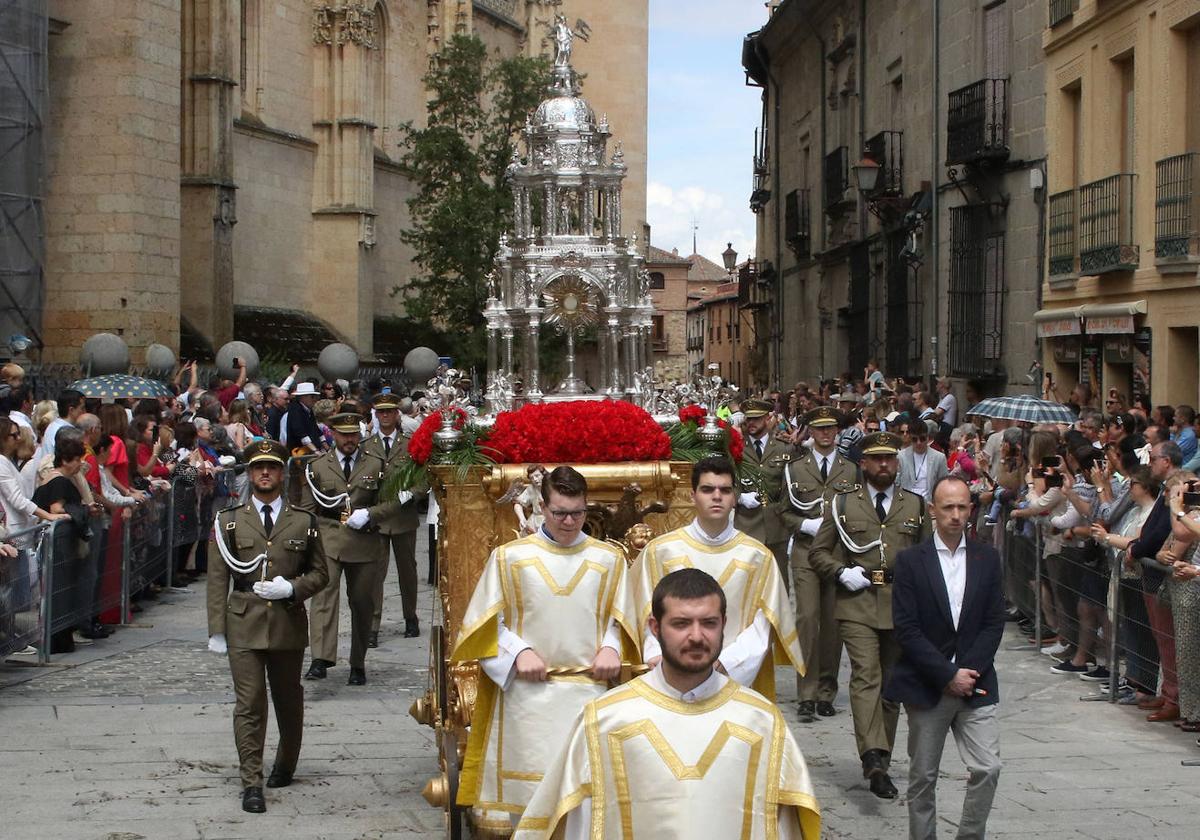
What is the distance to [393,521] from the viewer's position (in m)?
12.9

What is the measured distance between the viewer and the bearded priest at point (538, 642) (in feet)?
23.2

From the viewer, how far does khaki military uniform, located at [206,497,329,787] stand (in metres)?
8.84

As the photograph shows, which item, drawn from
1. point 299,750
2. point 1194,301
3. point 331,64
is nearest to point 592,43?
point 331,64

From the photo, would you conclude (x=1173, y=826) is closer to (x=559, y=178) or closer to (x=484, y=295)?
(x=559, y=178)

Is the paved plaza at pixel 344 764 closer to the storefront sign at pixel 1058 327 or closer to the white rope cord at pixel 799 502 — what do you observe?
the white rope cord at pixel 799 502

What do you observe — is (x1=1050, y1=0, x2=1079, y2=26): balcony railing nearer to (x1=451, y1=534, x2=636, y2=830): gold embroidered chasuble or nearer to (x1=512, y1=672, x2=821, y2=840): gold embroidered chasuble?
(x1=451, y1=534, x2=636, y2=830): gold embroidered chasuble

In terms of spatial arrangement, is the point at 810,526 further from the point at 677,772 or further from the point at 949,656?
the point at 677,772

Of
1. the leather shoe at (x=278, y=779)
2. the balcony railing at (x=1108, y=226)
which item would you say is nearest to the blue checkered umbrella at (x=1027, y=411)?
Answer: the balcony railing at (x=1108, y=226)

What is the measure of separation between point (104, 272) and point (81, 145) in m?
2.05

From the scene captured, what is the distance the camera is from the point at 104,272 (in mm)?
27484

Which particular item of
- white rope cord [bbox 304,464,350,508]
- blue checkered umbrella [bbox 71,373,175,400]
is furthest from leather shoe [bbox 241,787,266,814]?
blue checkered umbrella [bbox 71,373,175,400]

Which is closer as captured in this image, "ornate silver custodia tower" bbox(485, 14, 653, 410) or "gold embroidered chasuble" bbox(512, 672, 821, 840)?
"gold embroidered chasuble" bbox(512, 672, 821, 840)

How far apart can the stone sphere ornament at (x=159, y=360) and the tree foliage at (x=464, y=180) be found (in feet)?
25.6

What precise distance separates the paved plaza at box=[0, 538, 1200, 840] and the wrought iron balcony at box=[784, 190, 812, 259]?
2490 centimetres
